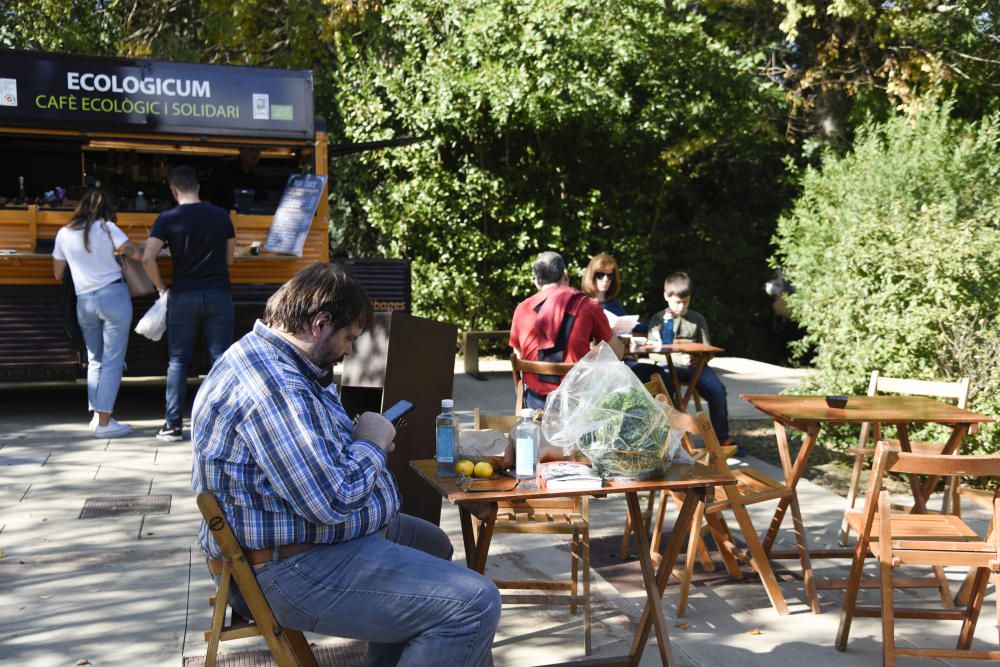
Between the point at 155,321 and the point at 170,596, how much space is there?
156 inches

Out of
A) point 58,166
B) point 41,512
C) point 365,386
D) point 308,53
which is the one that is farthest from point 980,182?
point 308,53

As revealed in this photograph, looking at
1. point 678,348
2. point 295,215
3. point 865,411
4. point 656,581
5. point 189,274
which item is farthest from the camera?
point 295,215

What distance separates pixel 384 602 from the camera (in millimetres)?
2783

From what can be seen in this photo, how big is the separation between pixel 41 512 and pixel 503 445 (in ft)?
11.0

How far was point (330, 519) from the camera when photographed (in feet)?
9.00

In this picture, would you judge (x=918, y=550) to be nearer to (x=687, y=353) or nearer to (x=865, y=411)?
(x=865, y=411)

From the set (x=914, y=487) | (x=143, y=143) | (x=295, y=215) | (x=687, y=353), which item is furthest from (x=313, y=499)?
(x=143, y=143)

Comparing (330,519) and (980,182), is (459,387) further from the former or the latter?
(330,519)

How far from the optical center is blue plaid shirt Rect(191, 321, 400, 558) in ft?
8.84

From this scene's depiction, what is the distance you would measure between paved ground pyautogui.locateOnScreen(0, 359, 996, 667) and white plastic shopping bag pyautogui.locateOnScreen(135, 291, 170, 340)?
4.15 feet

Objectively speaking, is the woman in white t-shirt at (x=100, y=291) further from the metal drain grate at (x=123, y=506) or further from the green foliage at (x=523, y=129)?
the green foliage at (x=523, y=129)

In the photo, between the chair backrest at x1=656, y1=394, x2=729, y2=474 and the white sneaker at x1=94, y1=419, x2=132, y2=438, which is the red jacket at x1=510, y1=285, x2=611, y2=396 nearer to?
the chair backrest at x1=656, y1=394, x2=729, y2=474

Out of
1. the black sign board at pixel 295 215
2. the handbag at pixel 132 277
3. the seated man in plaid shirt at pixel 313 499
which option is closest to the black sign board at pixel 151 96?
the black sign board at pixel 295 215

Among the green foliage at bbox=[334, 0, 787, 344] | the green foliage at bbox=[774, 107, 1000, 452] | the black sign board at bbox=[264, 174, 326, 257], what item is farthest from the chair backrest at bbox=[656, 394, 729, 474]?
the green foliage at bbox=[334, 0, 787, 344]
